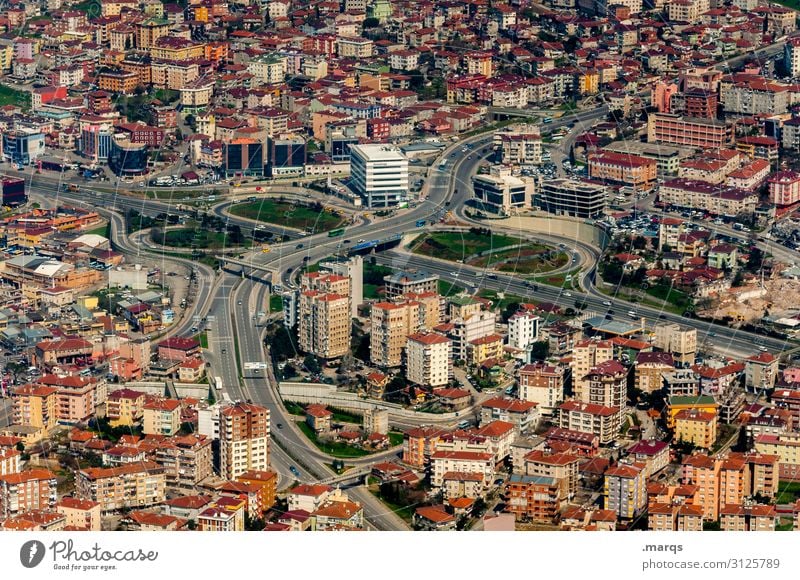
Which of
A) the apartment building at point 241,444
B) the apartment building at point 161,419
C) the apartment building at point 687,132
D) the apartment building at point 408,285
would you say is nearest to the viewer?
the apartment building at point 241,444

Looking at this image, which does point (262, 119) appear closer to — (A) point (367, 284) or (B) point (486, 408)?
(A) point (367, 284)

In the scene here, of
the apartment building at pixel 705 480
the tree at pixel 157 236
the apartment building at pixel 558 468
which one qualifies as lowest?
the tree at pixel 157 236

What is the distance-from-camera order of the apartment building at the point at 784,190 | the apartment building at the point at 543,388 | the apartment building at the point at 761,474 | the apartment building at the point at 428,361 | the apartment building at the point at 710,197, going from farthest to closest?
the apartment building at the point at 784,190 < the apartment building at the point at 710,197 < the apartment building at the point at 428,361 < the apartment building at the point at 543,388 < the apartment building at the point at 761,474

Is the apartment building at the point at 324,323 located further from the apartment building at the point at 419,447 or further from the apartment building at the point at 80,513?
the apartment building at the point at 80,513

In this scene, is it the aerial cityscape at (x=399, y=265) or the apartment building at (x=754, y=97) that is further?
the apartment building at (x=754, y=97)

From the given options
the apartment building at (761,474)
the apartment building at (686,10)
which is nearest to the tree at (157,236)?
the apartment building at (761,474)

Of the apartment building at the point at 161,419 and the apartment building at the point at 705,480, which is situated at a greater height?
the apartment building at the point at 705,480

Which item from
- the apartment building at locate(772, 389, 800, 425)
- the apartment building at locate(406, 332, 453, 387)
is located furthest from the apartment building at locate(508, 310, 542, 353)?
the apartment building at locate(772, 389, 800, 425)

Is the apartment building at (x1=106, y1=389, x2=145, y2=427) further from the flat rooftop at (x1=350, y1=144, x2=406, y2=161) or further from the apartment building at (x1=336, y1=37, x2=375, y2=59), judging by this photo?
the apartment building at (x1=336, y1=37, x2=375, y2=59)
